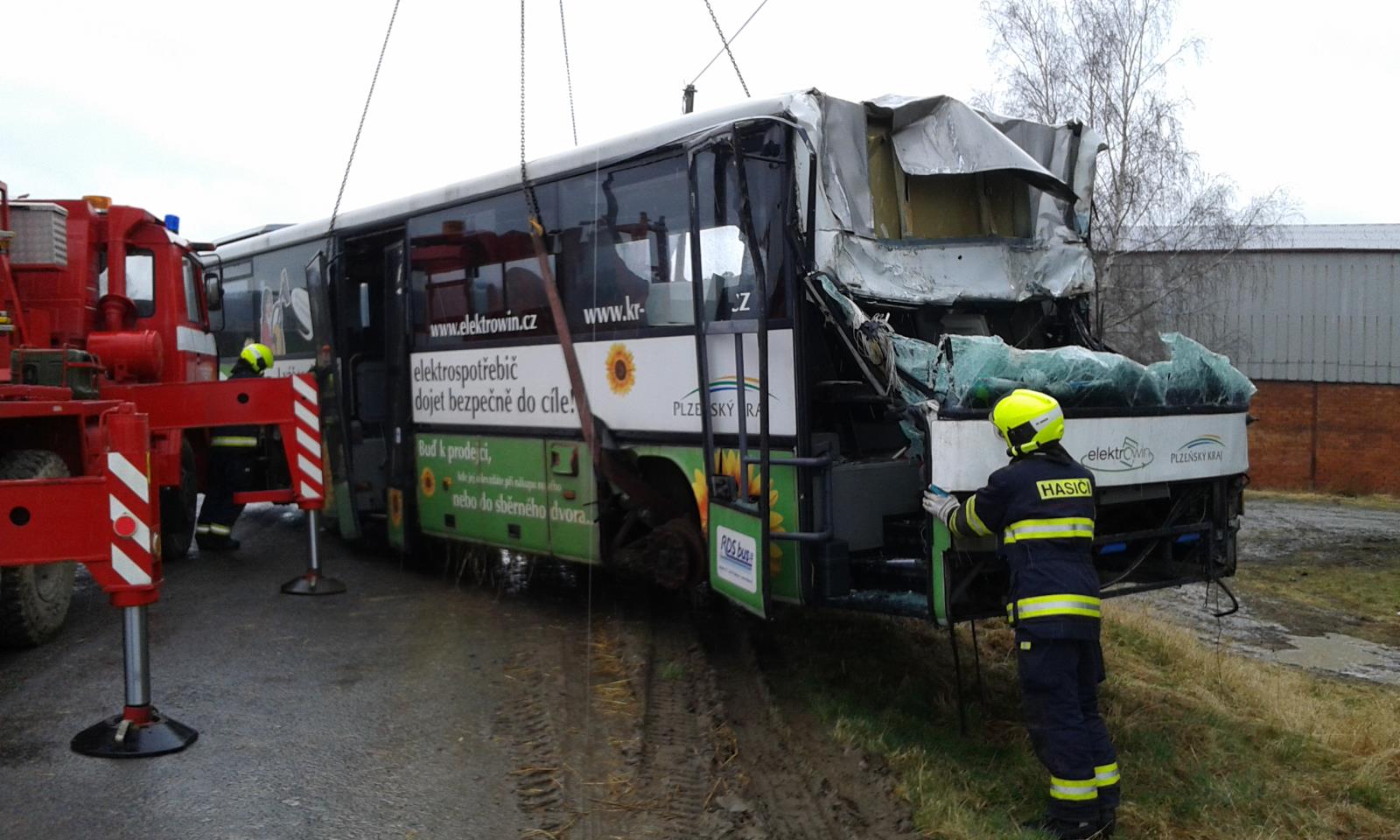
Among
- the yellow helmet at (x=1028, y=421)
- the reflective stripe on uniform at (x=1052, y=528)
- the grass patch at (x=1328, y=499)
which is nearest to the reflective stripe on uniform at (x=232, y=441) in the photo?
the yellow helmet at (x=1028, y=421)

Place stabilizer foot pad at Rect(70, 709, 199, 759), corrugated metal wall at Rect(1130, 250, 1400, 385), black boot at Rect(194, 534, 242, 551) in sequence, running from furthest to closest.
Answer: corrugated metal wall at Rect(1130, 250, 1400, 385), black boot at Rect(194, 534, 242, 551), stabilizer foot pad at Rect(70, 709, 199, 759)

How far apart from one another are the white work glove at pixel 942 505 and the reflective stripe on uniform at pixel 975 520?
126mm

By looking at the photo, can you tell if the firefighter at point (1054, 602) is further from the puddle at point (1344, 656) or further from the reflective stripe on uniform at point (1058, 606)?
the puddle at point (1344, 656)

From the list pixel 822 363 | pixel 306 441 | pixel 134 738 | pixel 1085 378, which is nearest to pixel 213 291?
pixel 306 441

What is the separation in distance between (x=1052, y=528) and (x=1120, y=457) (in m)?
1.12

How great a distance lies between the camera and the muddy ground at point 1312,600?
10.6 meters

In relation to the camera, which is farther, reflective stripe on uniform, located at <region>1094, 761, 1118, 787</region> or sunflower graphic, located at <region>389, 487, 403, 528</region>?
sunflower graphic, located at <region>389, 487, 403, 528</region>

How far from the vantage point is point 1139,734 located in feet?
20.7

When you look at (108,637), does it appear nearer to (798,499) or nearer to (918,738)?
(798,499)

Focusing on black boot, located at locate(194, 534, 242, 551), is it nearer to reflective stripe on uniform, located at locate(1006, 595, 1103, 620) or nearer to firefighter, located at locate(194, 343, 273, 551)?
firefighter, located at locate(194, 343, 273, 551)

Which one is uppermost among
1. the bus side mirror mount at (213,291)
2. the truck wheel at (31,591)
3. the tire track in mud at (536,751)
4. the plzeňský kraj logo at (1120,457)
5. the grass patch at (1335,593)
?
the bus side mirror mount at (213,291)

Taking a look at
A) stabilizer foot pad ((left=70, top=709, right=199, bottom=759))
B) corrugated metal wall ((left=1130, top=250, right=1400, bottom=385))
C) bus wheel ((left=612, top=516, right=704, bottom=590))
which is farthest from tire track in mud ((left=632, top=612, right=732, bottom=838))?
corrugated metal wall ((left=1130, top=250, right=1400, bottom=385))

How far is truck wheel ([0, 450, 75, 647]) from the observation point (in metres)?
6.70

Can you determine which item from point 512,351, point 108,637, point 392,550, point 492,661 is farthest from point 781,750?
point 392,550
